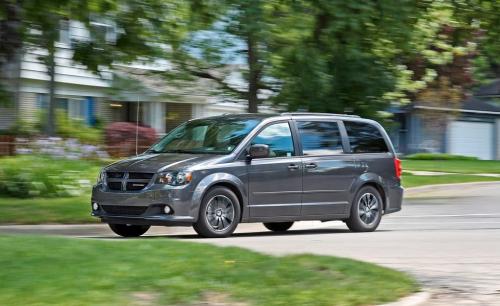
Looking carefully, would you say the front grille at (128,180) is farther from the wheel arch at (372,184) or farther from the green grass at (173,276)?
the wheel arch at (372,184)

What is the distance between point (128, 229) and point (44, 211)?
2.35 metres

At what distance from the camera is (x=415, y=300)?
769 centimetres

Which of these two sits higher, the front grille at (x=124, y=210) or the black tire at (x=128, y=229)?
the front grille at (x=124, y=210)

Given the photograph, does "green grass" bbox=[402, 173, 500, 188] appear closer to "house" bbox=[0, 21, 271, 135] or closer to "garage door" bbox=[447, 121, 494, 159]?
"house" bbox=[0, 21, 271, 135]

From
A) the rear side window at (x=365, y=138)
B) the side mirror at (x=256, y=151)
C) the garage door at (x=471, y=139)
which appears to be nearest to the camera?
the side mirror at (x=256, y=151)

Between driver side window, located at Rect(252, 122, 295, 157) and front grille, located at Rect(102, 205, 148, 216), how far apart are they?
2082 millimetres

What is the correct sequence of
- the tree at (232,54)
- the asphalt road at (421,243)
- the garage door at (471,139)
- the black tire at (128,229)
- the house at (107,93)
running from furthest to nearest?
the garage door at (471,139) < the house at (107,93) < the tree at (232,54) < the black tire at (128,229) < the asphalt road at (421,243)

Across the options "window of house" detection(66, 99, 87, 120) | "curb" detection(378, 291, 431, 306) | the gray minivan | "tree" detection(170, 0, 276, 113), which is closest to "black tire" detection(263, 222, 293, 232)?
the gray minivan

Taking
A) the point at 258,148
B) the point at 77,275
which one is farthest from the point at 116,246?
the point at 258,148

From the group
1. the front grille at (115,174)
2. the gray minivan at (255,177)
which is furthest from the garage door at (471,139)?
the front grille at (115,174)

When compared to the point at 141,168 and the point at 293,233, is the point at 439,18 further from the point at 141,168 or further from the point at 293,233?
the point at 141,168

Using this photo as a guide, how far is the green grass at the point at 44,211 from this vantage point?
1422cm

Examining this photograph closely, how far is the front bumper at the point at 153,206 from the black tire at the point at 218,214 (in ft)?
0.58

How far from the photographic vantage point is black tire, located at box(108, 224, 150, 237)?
13062 mm
